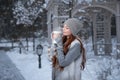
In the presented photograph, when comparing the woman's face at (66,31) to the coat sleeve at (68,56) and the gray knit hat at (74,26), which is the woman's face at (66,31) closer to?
the gray knit hat at (74,26)

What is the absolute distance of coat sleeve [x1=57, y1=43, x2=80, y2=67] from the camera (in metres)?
3.74

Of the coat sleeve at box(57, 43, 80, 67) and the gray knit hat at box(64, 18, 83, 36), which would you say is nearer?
the coat sleeve at box(57, 43, 80, 67)

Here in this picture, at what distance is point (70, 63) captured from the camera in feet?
12.5

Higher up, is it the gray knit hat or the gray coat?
the gray knit hat

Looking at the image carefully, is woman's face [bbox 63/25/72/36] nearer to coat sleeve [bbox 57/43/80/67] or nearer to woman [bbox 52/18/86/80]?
woman [bbox 52/18/86/80]

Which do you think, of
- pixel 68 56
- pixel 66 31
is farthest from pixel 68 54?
pixel 66 31

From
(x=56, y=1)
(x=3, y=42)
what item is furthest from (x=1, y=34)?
(x=3, y=42)

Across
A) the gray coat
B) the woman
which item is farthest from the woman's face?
the gray coat

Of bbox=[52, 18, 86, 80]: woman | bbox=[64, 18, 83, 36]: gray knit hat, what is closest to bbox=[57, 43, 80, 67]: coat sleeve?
A: bbox=[52, 18, 86, 80]: woman

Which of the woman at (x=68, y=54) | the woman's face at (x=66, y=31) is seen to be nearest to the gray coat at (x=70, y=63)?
the woman at (x=68, y=54)

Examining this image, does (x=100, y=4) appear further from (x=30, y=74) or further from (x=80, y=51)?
(x=80, y=51)

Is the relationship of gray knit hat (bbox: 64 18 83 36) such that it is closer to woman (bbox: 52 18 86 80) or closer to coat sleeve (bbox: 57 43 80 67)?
woman (bbox: 52 18 86 80)

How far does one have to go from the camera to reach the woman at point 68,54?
148 inches

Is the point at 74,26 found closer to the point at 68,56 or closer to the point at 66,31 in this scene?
the point at 66,31
